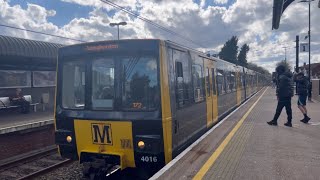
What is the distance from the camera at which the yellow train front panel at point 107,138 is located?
6.27 metres

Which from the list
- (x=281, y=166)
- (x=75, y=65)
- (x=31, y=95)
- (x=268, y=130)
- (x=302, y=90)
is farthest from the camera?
(x=31, y=95)

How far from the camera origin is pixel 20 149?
10.6m

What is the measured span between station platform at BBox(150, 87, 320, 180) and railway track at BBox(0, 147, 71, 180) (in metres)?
3.80

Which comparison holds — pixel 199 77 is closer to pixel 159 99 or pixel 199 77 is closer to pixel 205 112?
pixel 205 112

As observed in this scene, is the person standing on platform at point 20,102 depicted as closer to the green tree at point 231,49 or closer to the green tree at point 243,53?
the green tree at point 231,49

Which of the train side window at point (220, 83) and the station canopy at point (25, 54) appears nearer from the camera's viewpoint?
the train side window at point (220, 83)

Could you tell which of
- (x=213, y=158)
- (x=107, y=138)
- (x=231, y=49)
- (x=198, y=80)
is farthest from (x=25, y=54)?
(x=231, y=49)

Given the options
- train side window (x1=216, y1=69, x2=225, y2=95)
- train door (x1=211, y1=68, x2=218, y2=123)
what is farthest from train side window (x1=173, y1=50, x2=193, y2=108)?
→ train side window (x1=216, y1=69, x2=225, y2=95)

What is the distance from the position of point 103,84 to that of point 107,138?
104 cm

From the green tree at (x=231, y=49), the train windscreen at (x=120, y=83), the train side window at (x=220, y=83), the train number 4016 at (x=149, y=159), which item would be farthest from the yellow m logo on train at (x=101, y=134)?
the green tree at (x=231, y=49)

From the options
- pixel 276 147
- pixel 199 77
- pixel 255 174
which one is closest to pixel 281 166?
pixel 255 174

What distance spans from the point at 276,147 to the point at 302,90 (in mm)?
5026

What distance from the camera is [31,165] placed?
9406mm

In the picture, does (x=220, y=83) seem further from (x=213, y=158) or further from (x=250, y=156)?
(x=213, y=158)
